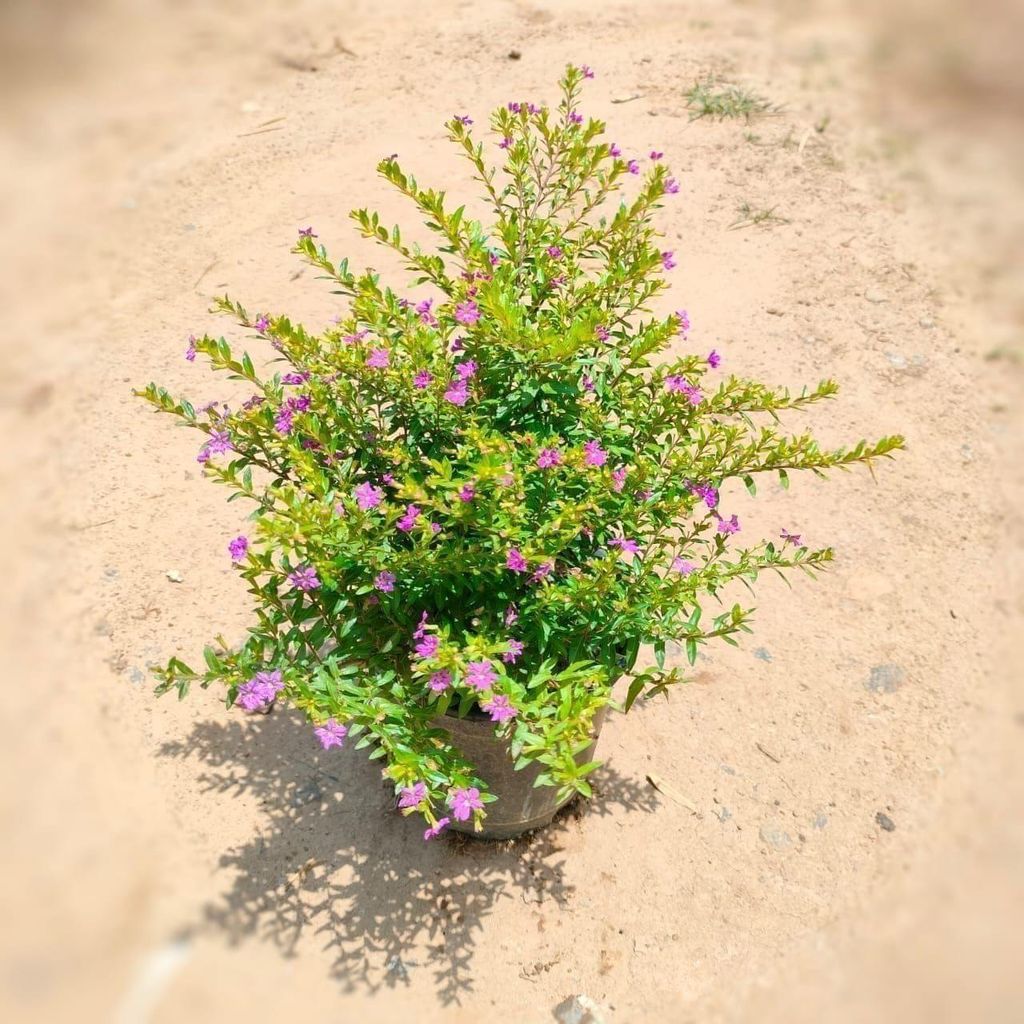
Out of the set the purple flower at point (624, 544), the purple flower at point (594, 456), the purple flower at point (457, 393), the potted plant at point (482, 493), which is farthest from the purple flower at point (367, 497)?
the purple flower at point (624, 544)

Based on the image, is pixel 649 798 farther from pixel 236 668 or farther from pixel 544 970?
pixel 236 668

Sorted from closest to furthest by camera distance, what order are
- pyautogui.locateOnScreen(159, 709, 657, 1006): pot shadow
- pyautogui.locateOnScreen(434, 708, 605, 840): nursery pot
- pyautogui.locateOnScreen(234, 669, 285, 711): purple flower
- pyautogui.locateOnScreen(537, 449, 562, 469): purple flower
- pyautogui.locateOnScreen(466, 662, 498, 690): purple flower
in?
pyautogui.locateOnScreen(466, 662, 498, 690): purple flower
pyautogui.locateOnScreen(537, 449, 562, 469): purple flower
pyautogui.locateOnScreen(234, 669, 285, 711): purple flower
pyautogui.locateOnScreen(434, 708, 605, 840): nursery pot
pyautogui.locateOnScreen(159, 709, 657, 1006): pot shadow

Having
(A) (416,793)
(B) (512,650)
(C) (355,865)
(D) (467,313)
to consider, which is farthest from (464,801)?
(D) (467,313)

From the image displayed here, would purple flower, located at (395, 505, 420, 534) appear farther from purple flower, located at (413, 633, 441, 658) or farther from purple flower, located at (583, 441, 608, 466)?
purple flower, located at (583, 441, 608, 466)

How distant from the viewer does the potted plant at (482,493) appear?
6.93ft

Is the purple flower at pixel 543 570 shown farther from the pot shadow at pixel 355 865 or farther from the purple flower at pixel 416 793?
the pot shadow at pixel 355 865

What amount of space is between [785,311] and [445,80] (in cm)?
349

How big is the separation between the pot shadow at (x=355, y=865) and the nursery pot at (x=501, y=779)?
4.9 inches

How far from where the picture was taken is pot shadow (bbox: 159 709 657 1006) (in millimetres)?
2785

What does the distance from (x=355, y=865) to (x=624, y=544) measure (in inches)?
60.1

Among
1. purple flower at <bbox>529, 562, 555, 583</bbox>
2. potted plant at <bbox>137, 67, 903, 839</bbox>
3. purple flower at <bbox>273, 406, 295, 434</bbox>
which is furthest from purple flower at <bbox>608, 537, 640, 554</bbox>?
purple flower at <bbox>273, 406, 295, 434</bbox>

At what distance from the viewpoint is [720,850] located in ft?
10.0

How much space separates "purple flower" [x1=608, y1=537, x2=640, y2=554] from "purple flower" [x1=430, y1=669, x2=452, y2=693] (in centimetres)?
57

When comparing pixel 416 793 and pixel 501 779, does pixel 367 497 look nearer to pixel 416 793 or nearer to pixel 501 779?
pixel 416 793
